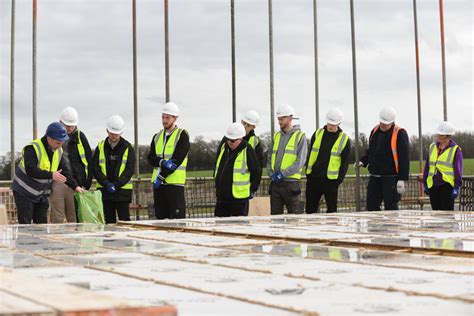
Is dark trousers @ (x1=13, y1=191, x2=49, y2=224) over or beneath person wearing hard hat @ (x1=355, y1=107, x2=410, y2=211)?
beneath

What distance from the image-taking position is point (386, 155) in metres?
12.2

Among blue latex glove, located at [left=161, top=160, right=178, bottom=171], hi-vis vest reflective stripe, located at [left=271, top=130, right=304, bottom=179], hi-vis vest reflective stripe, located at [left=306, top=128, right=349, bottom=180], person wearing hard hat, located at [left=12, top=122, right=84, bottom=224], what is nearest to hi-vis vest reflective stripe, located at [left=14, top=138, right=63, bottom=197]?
person wearing hard hat, located at [left=12, top=122, right=84, bottom=224]

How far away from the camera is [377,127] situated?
41.0ft

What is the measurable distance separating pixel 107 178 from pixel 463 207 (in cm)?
862

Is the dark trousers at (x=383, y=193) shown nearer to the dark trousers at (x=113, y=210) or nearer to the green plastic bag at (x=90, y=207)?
the dark trousers at (x=113, y=210)

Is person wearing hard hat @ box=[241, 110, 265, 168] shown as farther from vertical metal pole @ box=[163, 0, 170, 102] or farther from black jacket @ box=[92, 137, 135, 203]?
vertical metal pole @ box=[163, 0, 170, 102]

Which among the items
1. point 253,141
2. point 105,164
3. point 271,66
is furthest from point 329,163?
point 271,66

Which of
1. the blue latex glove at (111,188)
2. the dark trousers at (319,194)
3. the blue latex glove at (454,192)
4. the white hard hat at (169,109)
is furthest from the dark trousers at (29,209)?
the blue latex glove at (454,192)

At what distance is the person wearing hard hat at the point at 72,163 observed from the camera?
1111 centimetres

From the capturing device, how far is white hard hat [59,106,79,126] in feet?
37.4

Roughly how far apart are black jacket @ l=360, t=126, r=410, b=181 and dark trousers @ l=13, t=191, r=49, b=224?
15.2ft

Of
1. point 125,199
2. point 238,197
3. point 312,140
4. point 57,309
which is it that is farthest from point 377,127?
point 57,309

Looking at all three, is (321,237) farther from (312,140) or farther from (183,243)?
(312,140)

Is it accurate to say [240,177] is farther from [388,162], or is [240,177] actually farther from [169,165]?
[388,162]
